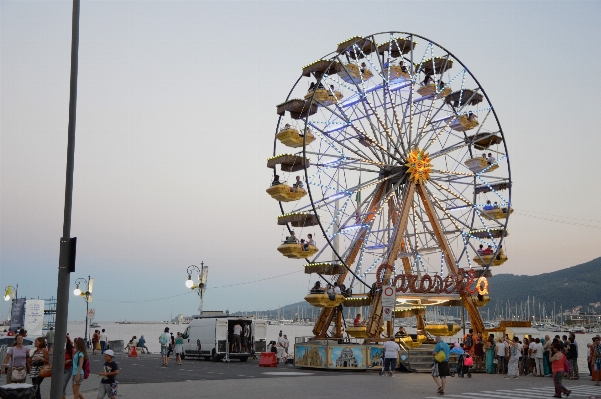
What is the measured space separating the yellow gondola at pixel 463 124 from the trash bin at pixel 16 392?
32.5 metres

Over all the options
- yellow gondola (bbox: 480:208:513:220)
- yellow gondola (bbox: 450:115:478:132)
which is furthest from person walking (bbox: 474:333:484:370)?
yellow gondola (bbox: 450:115:478:132)

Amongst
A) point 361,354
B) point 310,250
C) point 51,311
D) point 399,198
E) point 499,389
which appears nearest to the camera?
point 499,389

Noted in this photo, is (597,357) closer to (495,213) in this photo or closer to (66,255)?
(495,213)

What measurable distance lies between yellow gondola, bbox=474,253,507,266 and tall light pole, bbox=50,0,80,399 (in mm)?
30804

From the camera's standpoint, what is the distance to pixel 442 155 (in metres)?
40.3

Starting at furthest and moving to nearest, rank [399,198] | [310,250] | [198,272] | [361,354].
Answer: [198,272] → [399,198] → [310,250] → [361,354]

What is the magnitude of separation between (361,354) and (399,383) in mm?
8011

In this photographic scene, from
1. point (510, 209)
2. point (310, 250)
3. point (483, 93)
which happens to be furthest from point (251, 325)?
point (483, 93)

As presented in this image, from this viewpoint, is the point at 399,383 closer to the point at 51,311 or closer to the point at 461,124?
the point at 461,124

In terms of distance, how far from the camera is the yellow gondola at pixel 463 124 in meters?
40.8

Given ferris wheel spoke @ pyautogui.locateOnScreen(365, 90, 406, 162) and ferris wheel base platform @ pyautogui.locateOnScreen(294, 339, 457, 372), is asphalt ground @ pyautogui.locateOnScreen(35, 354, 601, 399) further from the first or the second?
ferris wheel spoke @ pyautogui.locateOnScreen(365, 90, 406, 162)

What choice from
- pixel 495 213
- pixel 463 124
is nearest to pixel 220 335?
pixel 495 213

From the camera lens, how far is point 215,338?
37.7m

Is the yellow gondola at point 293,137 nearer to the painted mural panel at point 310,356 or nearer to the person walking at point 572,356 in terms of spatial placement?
the painted mural panel at point 310,356
